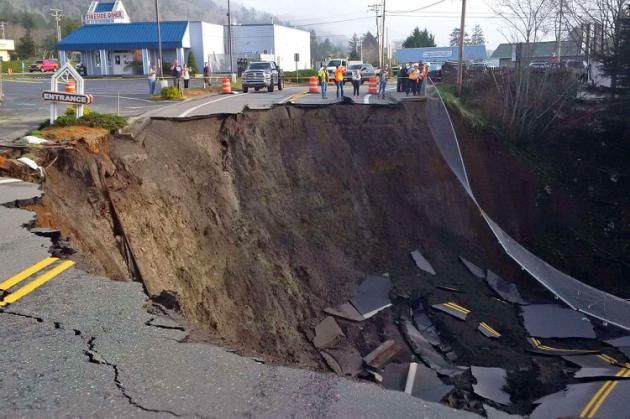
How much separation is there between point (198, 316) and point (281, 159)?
9.32 meters

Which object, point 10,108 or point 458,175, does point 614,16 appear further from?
point 10,108

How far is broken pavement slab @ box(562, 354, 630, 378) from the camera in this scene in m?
10.9

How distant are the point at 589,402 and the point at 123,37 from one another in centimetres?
6057

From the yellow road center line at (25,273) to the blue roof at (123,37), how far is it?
185 ft

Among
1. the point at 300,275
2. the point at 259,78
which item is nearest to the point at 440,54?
the point at 259,78

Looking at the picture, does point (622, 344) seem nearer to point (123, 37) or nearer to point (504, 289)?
point (504, 289)

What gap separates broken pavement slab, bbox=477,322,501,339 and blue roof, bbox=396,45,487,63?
5655 centimetres

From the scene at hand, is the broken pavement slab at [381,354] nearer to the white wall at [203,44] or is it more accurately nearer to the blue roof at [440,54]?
the white wall at [203,44]

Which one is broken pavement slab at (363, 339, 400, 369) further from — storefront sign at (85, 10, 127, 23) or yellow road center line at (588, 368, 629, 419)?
storefront sign at (85, 10, 127, 23)

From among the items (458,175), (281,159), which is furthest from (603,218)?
(281,159)

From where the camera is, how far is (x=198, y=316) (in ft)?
34.2

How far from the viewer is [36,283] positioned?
6.55 m

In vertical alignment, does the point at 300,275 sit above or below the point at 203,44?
below

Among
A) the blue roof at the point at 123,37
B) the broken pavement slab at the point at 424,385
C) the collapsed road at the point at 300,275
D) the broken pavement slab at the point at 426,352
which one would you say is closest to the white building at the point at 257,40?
the blue roof at the point at 123,37
